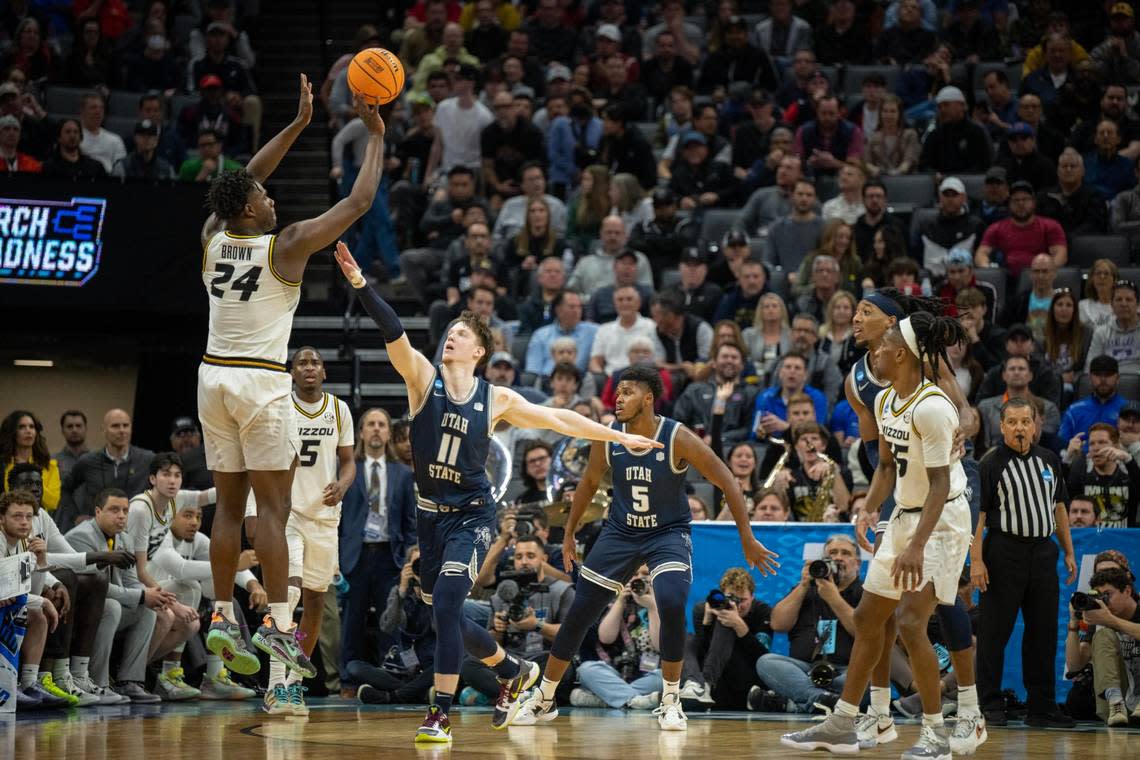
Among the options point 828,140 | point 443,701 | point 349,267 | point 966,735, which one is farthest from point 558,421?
point 828,140

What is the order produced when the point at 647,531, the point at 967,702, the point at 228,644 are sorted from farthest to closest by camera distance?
1. the point at 647,531
2. the point at 967,702
3. the point at 228,644

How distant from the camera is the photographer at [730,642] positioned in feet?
35.6

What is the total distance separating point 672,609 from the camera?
29.3ft

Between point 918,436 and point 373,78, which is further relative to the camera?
point 373,78

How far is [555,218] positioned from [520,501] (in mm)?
4041

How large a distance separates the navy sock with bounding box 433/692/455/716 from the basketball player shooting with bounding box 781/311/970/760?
1847mm

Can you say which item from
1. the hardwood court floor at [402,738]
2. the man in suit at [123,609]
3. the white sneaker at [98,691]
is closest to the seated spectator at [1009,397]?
the hardwood court floor at [402,738]

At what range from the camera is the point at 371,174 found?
7.57 metres

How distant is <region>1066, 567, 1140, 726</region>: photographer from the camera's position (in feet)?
32.3

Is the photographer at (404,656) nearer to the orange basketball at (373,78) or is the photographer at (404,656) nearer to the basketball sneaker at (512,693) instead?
the basketball sneaker at (512,693)

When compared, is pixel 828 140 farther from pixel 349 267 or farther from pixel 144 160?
pixel 349 267

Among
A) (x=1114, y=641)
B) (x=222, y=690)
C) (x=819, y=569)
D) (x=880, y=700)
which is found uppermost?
(x=819, y=569)

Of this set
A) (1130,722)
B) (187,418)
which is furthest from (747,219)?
(1130,722)

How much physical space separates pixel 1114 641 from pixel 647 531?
133 inches
